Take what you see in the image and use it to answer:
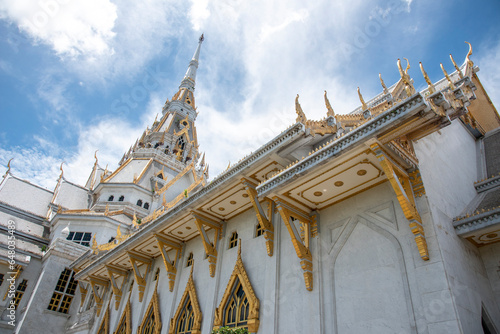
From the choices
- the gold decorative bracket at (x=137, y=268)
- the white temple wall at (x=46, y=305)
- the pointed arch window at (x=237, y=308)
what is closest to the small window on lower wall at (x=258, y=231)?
the pointed arch window at (x=237, y=308)

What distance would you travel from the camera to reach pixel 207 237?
1573 cm

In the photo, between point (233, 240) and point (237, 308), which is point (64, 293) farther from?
point (237, 308)

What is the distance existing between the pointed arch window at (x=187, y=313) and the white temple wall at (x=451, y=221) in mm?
9986

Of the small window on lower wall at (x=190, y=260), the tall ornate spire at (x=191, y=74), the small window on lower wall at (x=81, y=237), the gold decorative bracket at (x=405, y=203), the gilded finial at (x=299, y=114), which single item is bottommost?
the gold decorative bracket at (x=405, y=203)

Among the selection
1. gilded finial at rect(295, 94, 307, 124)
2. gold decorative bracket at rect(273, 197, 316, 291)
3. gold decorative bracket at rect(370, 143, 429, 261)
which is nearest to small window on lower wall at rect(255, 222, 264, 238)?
gold decorative bracket at rect(273, 197, 316, 291)

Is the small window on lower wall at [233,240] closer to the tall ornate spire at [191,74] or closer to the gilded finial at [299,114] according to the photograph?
the gilded finial at [299,114]

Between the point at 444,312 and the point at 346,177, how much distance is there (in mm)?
4371

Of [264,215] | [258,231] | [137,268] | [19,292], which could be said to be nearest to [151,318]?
[137,268]

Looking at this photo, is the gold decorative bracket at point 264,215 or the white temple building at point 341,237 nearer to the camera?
the white temple building at point 341,237

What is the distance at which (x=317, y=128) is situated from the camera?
1314cm

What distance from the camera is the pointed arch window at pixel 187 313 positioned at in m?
15.1

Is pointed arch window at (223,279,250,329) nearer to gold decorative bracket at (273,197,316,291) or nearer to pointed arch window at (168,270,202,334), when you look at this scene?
pointed arch window at (168,270,202,334)

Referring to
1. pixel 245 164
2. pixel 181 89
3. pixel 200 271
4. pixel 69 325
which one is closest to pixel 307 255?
pixel 245 164

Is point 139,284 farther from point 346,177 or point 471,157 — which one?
point 471,157
